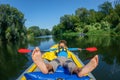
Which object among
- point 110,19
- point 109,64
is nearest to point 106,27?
point 110,19

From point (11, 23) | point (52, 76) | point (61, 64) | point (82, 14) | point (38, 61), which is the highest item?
point (82, 14)

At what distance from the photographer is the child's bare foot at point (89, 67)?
17.1 ft

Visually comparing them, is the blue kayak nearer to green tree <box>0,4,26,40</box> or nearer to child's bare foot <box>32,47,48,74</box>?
child's bare foot <box>32,47,48,74</box>

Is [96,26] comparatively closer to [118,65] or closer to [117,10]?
[117,10]

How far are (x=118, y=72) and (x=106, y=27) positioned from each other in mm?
49395

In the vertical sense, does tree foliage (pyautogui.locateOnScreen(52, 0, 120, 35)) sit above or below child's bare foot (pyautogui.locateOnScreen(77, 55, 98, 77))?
above

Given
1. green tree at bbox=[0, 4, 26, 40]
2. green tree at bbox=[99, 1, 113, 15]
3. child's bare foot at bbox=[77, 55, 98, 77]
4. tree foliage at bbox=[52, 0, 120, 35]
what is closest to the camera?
child's bare foot at bbox=[77, 55, 98, 77]

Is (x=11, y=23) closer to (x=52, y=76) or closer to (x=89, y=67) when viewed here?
(x=52, y=76)

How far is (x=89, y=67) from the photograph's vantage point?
523 centimetres

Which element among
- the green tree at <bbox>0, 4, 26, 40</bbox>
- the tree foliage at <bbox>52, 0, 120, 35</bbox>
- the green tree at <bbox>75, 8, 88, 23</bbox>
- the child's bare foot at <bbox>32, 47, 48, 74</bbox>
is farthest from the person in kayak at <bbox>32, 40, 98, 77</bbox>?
the green tree at <bbox>75, 8, 88, 23</bbox>

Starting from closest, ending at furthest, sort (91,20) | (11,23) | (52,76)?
(52,76) < (11,23) < (91,20)

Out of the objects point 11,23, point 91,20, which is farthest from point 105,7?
point 11,23

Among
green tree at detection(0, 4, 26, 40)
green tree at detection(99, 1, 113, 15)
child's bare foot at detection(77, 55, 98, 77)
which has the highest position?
green tree at detection(99, 1, 113, 15)

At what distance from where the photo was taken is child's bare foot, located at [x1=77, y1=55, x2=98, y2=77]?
5.20m
